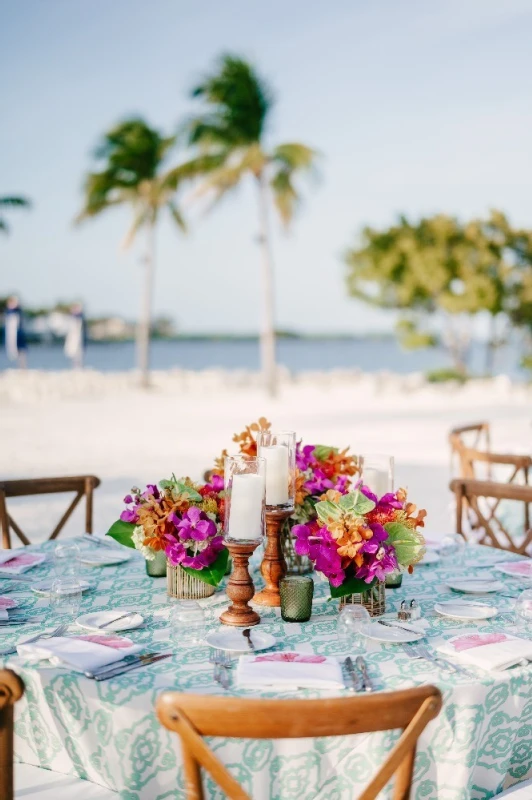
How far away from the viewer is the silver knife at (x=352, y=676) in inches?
74.1

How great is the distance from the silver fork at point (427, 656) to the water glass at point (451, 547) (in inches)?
42.3

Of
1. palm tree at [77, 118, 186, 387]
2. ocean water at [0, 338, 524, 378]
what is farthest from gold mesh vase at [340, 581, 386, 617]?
ocean water at [0, 338, 524, 378]

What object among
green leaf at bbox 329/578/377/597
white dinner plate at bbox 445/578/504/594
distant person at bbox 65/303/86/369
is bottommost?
white dinner plate at bbox 445/578/504/594

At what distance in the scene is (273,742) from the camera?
5.89 ft

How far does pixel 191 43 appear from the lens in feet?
95.7

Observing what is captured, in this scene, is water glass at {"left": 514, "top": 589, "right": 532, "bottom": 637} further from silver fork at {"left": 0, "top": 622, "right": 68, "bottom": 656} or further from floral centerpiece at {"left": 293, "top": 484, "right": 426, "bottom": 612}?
silver fork at {"left": 0, "top": 622, "right": 68, "bottom": 656}

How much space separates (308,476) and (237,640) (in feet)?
2.42

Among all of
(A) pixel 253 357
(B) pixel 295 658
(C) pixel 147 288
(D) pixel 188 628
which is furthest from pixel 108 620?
(A) pixel 253 357

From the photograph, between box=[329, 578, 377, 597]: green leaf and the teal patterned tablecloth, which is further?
box=[329, 578, 377, 597]: green leaf

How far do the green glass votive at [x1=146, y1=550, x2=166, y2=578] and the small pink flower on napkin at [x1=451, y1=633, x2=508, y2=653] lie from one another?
1.12 m

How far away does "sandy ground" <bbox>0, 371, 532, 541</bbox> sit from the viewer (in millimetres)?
8516

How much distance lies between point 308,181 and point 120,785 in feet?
61.4

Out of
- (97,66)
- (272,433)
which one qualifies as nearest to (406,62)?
(97,66)

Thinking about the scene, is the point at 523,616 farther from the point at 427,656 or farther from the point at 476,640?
the point at 427,656
